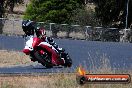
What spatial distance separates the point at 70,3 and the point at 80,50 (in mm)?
26705

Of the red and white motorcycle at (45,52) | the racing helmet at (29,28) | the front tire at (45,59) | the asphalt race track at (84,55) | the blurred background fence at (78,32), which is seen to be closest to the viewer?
the racing helmet at (29,28)

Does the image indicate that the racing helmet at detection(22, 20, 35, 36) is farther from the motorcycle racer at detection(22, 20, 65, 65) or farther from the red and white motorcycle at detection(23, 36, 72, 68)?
the red and white motorcycle at detection(23, 36, 72, 68)

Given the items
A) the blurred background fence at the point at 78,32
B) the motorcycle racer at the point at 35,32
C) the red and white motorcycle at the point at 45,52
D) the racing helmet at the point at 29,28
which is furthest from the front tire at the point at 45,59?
the blurred background fence at the point at 78,32

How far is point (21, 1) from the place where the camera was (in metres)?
59.2

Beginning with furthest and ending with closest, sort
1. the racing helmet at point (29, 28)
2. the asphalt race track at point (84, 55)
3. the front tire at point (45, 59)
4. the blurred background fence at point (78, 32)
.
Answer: the blurred background fence at point (78, 32) < the asphalt race track at point (84, 55) < the front tire at point (45, 59) < the racing helmet at point (29, 28)

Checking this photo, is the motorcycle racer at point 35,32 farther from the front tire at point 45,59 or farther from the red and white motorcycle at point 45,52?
the front tire at point 45,59

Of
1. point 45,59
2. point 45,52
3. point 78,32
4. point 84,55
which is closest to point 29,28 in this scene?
point 45,52

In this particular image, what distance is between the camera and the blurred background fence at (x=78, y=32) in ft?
132

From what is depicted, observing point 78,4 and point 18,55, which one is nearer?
point 18,55

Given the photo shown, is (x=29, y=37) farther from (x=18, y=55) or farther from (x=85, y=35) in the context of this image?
(x=85, y=35)

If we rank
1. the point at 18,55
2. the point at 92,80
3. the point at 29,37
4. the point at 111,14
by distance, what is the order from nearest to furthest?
the point at 92,80 → the point at 29,37 → the point at 18,55 → the point at 111,14

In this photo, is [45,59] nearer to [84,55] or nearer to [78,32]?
[84,55]

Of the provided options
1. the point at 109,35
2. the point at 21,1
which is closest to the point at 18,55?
the point at 109,35

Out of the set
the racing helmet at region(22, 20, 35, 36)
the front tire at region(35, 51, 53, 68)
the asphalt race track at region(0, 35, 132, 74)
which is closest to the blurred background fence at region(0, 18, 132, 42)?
the asphalt race track at region(0, 35, 132, 74)
